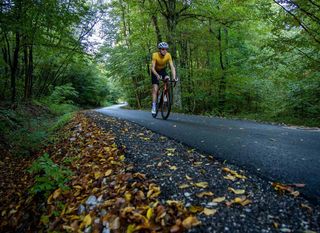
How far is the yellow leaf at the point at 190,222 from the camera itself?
1726 millimetres

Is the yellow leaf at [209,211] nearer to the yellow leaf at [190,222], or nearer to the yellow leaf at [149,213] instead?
the yellow leaf at [190,222]

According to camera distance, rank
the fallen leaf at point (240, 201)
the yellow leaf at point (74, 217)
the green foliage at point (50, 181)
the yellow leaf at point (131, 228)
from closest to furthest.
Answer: the yellow leaf at point (131, 228) < the fallen leaf at point (240, 201) < the yellow leaf at point (74, 217) < the green foliage at point (50, 181)

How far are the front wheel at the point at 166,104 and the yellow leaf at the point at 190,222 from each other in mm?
5321

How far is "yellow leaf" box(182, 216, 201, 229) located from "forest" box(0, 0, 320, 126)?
6.43 meters

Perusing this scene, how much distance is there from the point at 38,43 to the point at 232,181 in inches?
360

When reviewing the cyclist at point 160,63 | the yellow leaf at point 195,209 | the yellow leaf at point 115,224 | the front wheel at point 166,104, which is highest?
the cyclist at point 160,63

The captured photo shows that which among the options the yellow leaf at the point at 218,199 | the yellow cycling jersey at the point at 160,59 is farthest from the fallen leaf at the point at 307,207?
the yellow cycling jersey at the point at 160,59

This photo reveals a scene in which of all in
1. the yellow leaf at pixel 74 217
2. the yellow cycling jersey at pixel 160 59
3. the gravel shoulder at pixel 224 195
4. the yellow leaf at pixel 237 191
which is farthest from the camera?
the yellow cycling jersey at pixel 160 59

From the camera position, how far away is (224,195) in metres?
2.12

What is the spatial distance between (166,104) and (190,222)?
Answer: 18.3 feet

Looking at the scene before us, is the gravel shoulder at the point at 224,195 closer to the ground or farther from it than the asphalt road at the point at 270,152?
closer to the ground

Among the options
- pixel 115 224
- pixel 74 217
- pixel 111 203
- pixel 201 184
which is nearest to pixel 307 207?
pixel 201 184

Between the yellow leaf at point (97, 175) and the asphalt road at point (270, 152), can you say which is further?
the yellow leaf at point (97, 175)

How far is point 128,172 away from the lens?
9.21 ft
